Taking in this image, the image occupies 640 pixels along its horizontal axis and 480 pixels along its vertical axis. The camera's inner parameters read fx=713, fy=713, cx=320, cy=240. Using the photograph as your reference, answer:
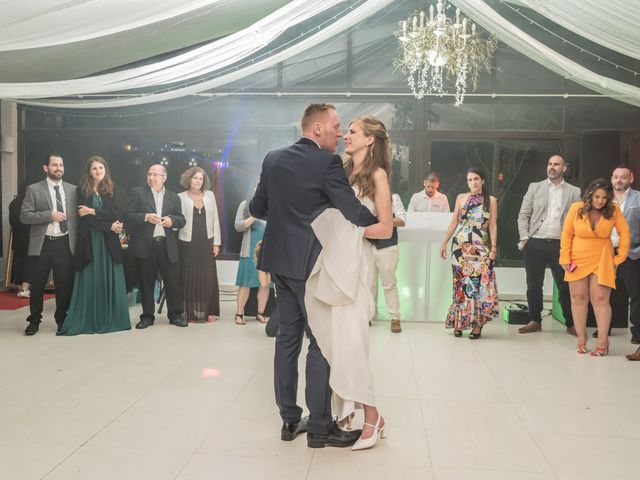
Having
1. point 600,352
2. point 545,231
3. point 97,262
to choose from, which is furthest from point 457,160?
point 97,262

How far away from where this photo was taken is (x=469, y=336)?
21.1 feet

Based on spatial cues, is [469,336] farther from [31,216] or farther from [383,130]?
[31,216]

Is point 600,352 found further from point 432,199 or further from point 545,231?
point 432,199

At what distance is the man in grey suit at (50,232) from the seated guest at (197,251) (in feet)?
3.61

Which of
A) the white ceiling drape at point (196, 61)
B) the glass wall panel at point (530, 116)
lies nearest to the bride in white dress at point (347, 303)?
the white ceiling drape at point (196, 61)

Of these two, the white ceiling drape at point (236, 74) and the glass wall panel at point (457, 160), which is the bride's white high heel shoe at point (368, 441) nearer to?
the white ceiling drape at point (236, 74)

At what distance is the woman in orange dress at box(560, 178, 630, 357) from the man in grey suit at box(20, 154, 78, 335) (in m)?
4.19

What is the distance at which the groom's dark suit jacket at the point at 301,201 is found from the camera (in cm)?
317

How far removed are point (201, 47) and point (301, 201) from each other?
2.59 m

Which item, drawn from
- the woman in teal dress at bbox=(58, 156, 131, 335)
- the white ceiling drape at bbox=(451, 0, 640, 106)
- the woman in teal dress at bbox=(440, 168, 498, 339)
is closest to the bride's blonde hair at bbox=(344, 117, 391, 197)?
the white ceiling drape at bbox=(451, 0, 640, 106)

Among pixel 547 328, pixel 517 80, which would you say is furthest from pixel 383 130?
pixel 517 80

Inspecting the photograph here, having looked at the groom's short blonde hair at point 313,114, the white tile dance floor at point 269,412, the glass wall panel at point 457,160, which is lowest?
the white tile dance floor at point 269,412

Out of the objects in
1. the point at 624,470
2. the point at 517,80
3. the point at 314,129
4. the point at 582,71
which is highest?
the point at 517,80

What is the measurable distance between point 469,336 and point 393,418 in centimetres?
275
